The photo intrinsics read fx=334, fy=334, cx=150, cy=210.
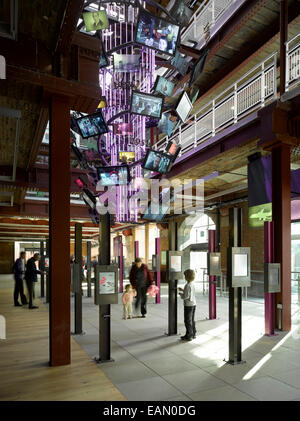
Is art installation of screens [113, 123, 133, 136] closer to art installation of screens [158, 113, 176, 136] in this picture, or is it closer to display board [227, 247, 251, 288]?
art installation of screens [158, 113, 176, 136]

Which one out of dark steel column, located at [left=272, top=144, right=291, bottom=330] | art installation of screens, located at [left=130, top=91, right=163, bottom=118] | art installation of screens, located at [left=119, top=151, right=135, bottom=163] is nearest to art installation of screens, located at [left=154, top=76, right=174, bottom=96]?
art installation of screens, located at [left=130, top=91, right=163, bottom=118]

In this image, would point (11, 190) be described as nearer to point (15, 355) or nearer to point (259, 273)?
point (15, 355)

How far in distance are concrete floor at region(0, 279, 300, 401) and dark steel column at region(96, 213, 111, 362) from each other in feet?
0.75

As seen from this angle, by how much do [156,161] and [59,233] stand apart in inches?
205

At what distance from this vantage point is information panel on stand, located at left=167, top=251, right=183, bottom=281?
828 cm

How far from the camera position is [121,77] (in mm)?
10688

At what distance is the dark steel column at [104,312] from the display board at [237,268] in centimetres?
223

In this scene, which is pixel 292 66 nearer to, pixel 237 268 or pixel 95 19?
pixel 95 19

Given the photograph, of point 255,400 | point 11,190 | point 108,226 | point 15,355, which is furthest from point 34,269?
point 255,400

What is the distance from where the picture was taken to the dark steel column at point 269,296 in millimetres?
7977

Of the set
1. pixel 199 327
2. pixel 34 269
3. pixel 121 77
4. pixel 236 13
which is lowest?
pixel 199 327

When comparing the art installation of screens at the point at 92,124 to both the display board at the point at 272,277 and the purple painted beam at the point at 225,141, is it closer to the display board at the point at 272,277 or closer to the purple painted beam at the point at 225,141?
the purple painted beam at the point at 225,141

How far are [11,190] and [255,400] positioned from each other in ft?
39.5

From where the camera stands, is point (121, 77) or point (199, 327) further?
point (121, 77)
